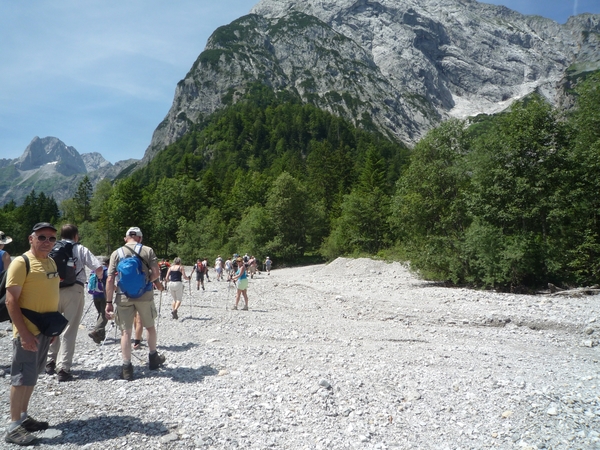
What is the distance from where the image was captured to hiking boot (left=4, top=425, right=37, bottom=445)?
4.32 metres

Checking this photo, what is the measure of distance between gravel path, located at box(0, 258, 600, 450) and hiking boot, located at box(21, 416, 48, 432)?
12 cm

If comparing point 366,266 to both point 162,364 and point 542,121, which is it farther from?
point 162,364

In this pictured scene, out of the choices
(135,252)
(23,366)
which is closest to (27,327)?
(23,366)

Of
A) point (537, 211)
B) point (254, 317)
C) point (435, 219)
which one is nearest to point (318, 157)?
point (435, 219)

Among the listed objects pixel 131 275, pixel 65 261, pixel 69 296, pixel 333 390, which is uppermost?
pixel 65 261

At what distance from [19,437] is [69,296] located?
259cm

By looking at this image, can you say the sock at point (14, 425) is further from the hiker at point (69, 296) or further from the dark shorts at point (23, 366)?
the hiker at point (69, 296)

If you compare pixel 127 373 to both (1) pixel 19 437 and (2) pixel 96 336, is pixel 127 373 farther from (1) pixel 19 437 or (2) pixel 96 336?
(1) pixel 19 437

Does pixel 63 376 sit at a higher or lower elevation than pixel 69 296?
lower

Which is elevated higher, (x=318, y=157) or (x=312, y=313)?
(x=318, y=157)

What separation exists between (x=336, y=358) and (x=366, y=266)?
2797 centimetres

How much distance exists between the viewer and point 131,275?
659 centimetres

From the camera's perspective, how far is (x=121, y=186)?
71.4 metres

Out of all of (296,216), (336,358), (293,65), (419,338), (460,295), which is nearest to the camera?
(336,358)
